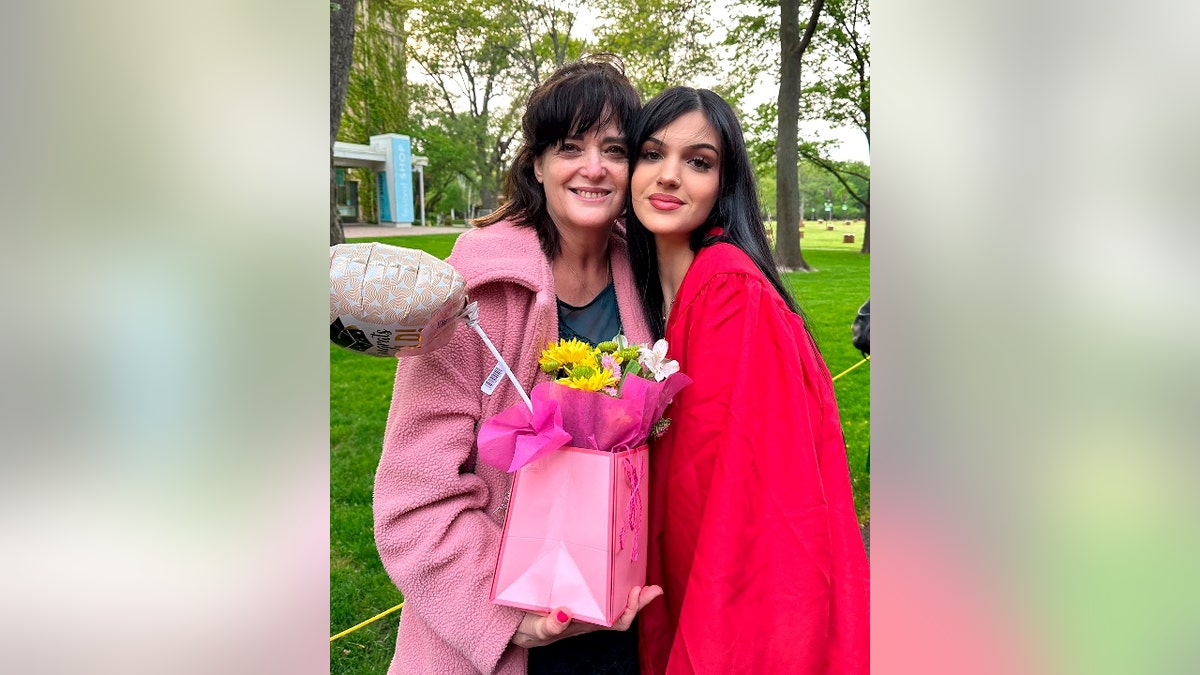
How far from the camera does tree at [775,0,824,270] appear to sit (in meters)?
10.5

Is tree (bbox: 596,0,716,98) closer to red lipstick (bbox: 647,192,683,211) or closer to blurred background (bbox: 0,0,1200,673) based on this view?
red lipstick (bbox: 647,192,683,211)

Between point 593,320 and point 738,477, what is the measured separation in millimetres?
536

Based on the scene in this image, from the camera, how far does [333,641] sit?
121 inches

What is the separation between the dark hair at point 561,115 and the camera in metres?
1.61

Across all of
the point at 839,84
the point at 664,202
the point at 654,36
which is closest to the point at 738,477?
the point at 664,202

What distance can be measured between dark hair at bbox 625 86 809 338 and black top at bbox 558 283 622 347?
0.08m

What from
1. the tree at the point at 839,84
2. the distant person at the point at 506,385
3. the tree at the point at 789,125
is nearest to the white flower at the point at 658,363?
the distant person at the point at 506,385

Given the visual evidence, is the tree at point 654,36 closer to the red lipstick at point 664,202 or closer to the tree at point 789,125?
the tree at point 789,125

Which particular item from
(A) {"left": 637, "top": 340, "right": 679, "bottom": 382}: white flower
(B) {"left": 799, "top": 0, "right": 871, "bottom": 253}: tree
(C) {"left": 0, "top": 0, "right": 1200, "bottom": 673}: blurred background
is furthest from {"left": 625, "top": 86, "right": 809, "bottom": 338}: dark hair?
(B) {"left": 799, "top": 0, "right": 871, "bottom": 253}: tree

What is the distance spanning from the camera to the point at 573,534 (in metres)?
1.21

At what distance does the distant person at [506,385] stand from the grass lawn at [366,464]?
284mm
